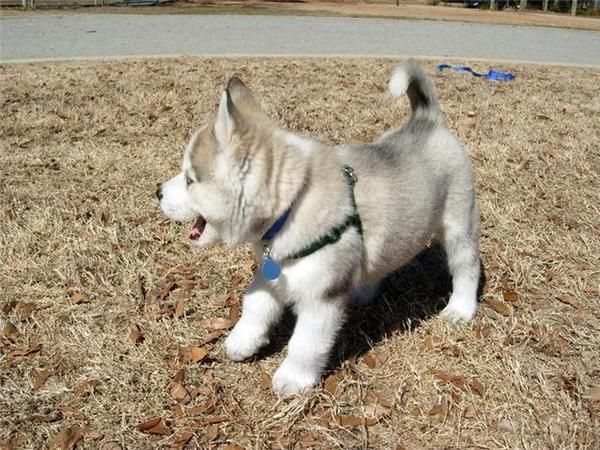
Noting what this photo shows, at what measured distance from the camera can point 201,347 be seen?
2.98 m

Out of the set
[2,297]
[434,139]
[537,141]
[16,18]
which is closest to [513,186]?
[537,141]

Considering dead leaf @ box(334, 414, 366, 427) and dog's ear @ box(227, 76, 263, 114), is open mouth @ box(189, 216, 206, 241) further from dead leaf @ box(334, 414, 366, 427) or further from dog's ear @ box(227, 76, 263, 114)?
dead leaf @ box(334, 414, 366, 427)

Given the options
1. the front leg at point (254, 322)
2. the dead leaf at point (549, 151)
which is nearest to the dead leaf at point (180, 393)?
the front leg at point (254, 322)

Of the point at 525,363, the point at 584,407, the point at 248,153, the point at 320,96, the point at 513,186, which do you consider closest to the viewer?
the point at 248,153

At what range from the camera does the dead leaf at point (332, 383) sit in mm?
2730

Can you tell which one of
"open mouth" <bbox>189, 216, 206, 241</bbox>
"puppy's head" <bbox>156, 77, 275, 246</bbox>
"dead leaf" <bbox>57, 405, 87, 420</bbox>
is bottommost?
"dead leaf" <bbox>57, 405, 87, 420</bbox>

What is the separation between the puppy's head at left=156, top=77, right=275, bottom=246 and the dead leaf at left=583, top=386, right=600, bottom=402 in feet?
5.40

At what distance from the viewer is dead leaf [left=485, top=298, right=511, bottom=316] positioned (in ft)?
10.9

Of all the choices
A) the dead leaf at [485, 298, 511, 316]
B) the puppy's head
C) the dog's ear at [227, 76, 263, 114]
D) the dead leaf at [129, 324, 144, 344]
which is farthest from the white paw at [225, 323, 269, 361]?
the dead leaf at [485, 298, 511, 316]

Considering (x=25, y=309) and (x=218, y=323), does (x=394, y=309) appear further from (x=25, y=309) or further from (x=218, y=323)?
(x=25, y=309)

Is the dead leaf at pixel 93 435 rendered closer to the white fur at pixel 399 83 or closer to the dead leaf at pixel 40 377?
the dead leaf at pixel 40 377

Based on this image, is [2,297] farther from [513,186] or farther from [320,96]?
[320,96]

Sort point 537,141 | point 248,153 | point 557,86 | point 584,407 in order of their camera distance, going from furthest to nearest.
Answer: point 557,86 → point 537,141 → point 584,407 → point 248,153

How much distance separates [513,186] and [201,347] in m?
3.03
